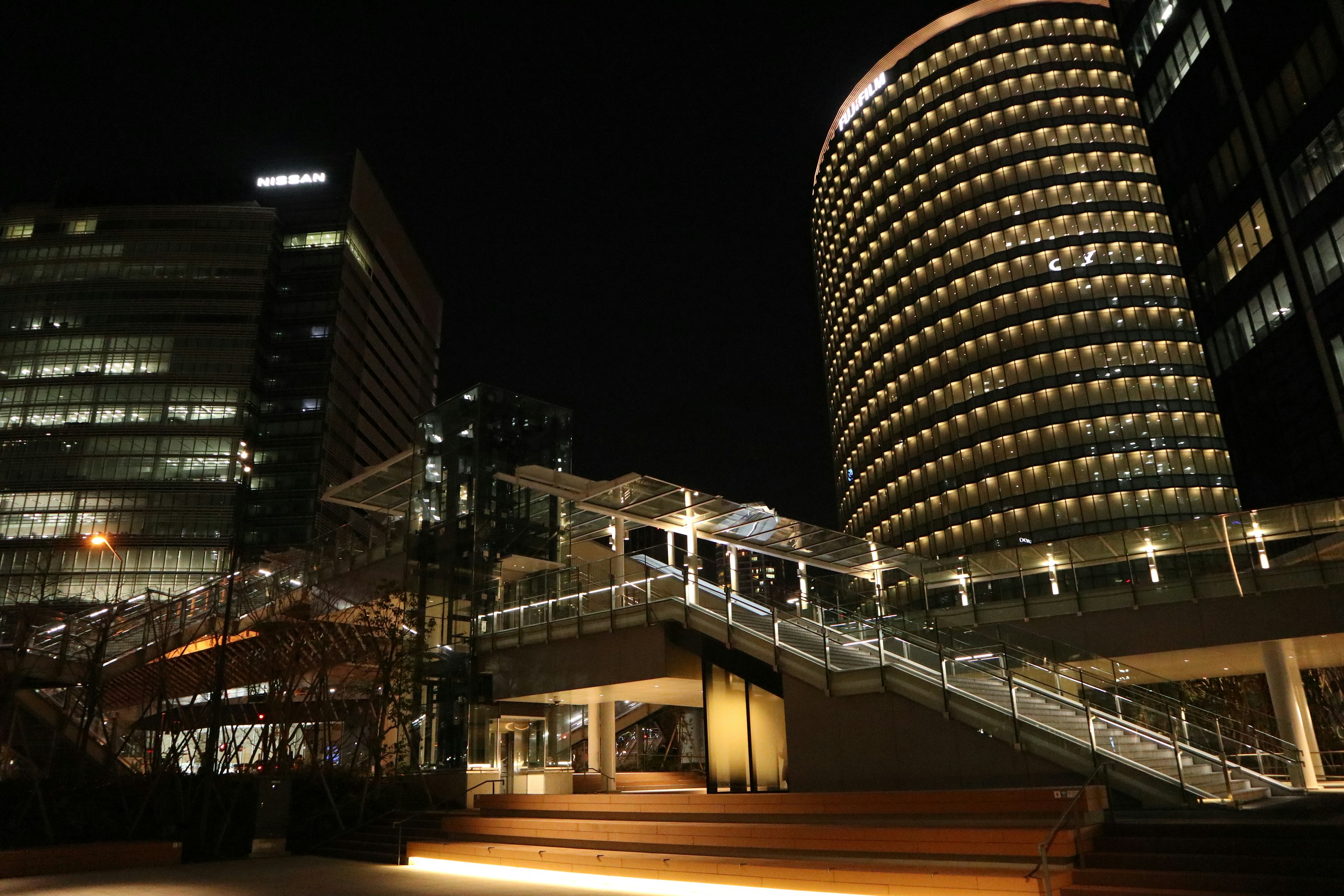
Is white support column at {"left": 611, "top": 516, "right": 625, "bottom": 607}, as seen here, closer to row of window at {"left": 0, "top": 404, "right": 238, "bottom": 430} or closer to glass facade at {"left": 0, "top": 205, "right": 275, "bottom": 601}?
glass facade at {"left": 0, "top": 205, "right": 275, "bottom": 601}

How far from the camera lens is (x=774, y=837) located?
14.3 meters

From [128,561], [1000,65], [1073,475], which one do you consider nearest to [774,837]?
[1073,475]

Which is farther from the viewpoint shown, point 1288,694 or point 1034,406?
point 1034,406

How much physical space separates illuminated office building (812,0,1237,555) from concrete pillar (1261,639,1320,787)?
42.5 metres

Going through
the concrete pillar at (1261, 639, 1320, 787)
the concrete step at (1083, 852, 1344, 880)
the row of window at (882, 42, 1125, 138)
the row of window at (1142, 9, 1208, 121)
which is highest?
the row of window at (882, 42, 1125, 138)

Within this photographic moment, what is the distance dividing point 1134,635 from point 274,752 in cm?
2328

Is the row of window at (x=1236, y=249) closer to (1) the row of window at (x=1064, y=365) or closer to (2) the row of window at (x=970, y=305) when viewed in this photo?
(1) the row of window at (x=1064, y=365)

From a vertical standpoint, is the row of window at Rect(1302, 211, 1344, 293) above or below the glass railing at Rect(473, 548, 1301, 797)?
above

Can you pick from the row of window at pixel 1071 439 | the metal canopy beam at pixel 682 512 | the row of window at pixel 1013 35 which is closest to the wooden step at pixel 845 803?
the metal canopy beam at pixel 682 512

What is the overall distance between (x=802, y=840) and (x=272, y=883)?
29.9ft

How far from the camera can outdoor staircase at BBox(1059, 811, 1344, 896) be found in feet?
31.8

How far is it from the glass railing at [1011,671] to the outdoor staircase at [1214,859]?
2.93m

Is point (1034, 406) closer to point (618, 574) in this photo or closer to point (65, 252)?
point (618, 574)

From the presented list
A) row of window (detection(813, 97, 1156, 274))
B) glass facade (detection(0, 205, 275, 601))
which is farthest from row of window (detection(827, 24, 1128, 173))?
glass facade (detection(0, 205, 275, 601))
